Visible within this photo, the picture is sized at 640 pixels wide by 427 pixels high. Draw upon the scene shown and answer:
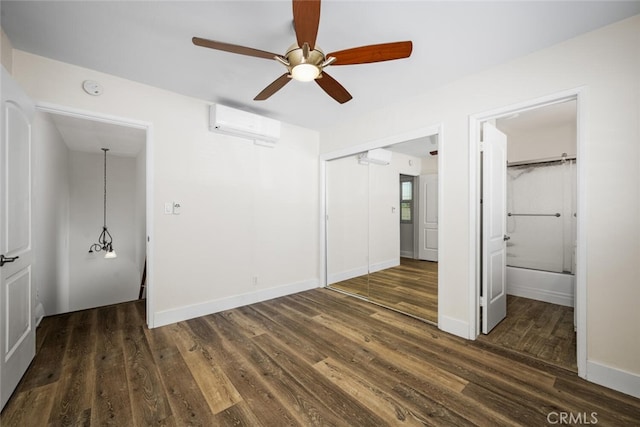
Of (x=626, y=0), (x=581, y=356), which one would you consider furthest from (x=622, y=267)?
(x=626, y=0)

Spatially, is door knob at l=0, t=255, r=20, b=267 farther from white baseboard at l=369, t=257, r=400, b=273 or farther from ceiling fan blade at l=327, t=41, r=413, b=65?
white baseboard at l=369, t=257, r=400, b=273

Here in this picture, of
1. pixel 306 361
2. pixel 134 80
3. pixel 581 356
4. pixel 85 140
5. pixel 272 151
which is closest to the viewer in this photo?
pixel 581 356

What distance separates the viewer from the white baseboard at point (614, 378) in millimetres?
1696

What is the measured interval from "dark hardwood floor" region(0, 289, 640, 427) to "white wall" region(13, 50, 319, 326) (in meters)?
0.53

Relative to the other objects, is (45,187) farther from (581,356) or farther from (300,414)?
(581,356)

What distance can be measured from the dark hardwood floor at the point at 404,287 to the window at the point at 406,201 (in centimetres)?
62

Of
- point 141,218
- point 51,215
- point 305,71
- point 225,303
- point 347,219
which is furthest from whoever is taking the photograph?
point 141,218

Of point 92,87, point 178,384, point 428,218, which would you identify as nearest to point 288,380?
point 178,384

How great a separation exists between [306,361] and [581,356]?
2050 mm

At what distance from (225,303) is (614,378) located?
3.49 m

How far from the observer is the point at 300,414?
1554 mm

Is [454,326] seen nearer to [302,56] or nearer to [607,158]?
[607,158]

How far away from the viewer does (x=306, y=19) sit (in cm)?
140

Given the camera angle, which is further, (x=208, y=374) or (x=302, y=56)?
(x=208, y=374)
